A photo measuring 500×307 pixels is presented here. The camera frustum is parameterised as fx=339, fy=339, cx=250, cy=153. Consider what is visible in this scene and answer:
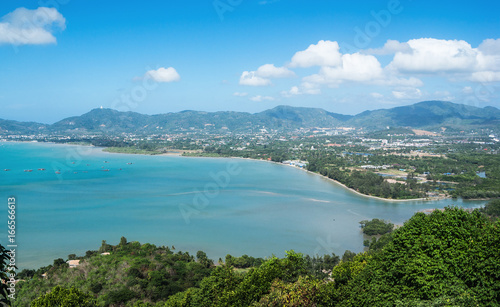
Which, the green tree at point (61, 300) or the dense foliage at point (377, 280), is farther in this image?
the green tree at point (61, 300)

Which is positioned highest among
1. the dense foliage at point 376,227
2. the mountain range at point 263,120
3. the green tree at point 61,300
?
the mountain range at point 263,120

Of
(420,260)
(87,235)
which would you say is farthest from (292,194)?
(420,260)

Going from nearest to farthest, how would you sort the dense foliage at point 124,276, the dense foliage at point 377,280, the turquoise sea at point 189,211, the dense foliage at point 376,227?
the dense foliage at point 377,280 < the dense foliage at point 124,276 < the turquoise sea at point 189,211 < the dense foliage at point 376,227

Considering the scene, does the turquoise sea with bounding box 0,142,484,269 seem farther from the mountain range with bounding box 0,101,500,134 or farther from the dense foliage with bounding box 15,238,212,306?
the mountain range with bounding box 0,101,500,134

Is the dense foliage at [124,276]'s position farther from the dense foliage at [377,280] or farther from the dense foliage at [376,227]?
the dense foliage at [376,227]

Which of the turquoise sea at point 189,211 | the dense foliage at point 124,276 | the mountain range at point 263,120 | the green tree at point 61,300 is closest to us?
the green tree at point 61,300

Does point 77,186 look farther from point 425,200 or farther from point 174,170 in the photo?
point 425,200

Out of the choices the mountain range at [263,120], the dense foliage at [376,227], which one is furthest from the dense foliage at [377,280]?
the mountain range at [263,120]
